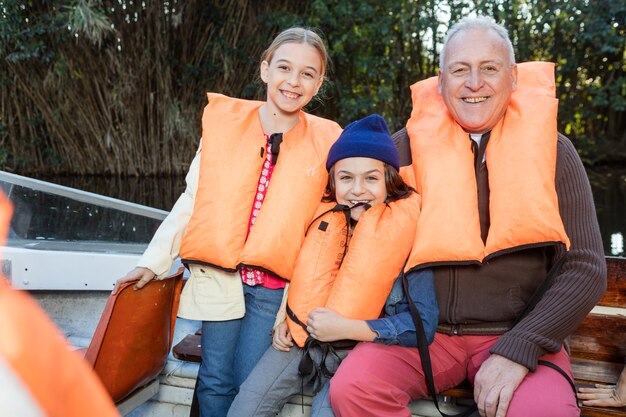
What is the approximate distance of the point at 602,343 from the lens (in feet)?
6.68

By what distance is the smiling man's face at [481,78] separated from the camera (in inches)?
74.0

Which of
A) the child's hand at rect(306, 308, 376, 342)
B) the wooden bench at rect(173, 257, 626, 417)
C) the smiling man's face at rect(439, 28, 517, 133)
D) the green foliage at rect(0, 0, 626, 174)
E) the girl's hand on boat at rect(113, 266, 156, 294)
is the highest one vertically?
the green foliage at rect(0, 0, 626, 174)

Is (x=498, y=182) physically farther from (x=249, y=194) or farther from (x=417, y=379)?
(x=249, y=194)

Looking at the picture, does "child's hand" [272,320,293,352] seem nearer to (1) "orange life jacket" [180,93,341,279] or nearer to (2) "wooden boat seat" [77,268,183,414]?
(1) "orange life jacket" [180,93,341,279]

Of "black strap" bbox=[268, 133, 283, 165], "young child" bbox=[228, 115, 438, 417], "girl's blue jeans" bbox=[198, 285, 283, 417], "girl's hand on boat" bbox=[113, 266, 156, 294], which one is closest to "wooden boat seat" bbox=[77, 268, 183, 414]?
"girl's hand on boat" bbox=[113, 266, 156, 294]

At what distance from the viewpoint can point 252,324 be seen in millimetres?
1868

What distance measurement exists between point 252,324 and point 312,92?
30.9 inches

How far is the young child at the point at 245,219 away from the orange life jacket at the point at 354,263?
3.1 inches

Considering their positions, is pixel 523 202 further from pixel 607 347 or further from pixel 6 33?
pixel 6 33

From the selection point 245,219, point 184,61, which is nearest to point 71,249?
point 245,219

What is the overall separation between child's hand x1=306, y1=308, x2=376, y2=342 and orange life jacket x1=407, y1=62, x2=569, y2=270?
0.76 ft

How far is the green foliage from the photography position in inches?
324

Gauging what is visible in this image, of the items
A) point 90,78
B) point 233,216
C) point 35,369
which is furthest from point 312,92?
point 90,78

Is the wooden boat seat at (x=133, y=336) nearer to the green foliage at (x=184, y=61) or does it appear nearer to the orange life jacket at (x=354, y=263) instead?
the orange life jacket at (x=354, y=263)
